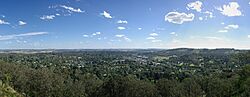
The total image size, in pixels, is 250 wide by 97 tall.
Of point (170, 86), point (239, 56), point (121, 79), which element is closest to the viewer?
point (239, 56)

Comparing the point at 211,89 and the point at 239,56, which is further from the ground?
the point at 239,56

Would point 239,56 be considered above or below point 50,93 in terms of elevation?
above

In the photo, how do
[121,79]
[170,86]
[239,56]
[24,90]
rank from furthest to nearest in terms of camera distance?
1. [24,90]
2. [121,79]
3. [170,86]
4. [239,56]

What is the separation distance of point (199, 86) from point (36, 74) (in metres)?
42.5

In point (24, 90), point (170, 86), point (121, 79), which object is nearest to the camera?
point (170, 86)

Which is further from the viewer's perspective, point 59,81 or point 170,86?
point 59,81

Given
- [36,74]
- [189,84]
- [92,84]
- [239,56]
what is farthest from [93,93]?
[239,56]

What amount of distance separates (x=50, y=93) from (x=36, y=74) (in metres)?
9.68

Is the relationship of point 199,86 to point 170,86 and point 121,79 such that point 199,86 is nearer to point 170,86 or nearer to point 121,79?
point 170,86

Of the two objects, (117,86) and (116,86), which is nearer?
(116,86)

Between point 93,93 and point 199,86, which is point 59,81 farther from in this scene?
point 199,86

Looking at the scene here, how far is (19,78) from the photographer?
9088cm

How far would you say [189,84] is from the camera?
79.7 meters

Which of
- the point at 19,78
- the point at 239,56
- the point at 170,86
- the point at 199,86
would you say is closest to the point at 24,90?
the point at 19,78
